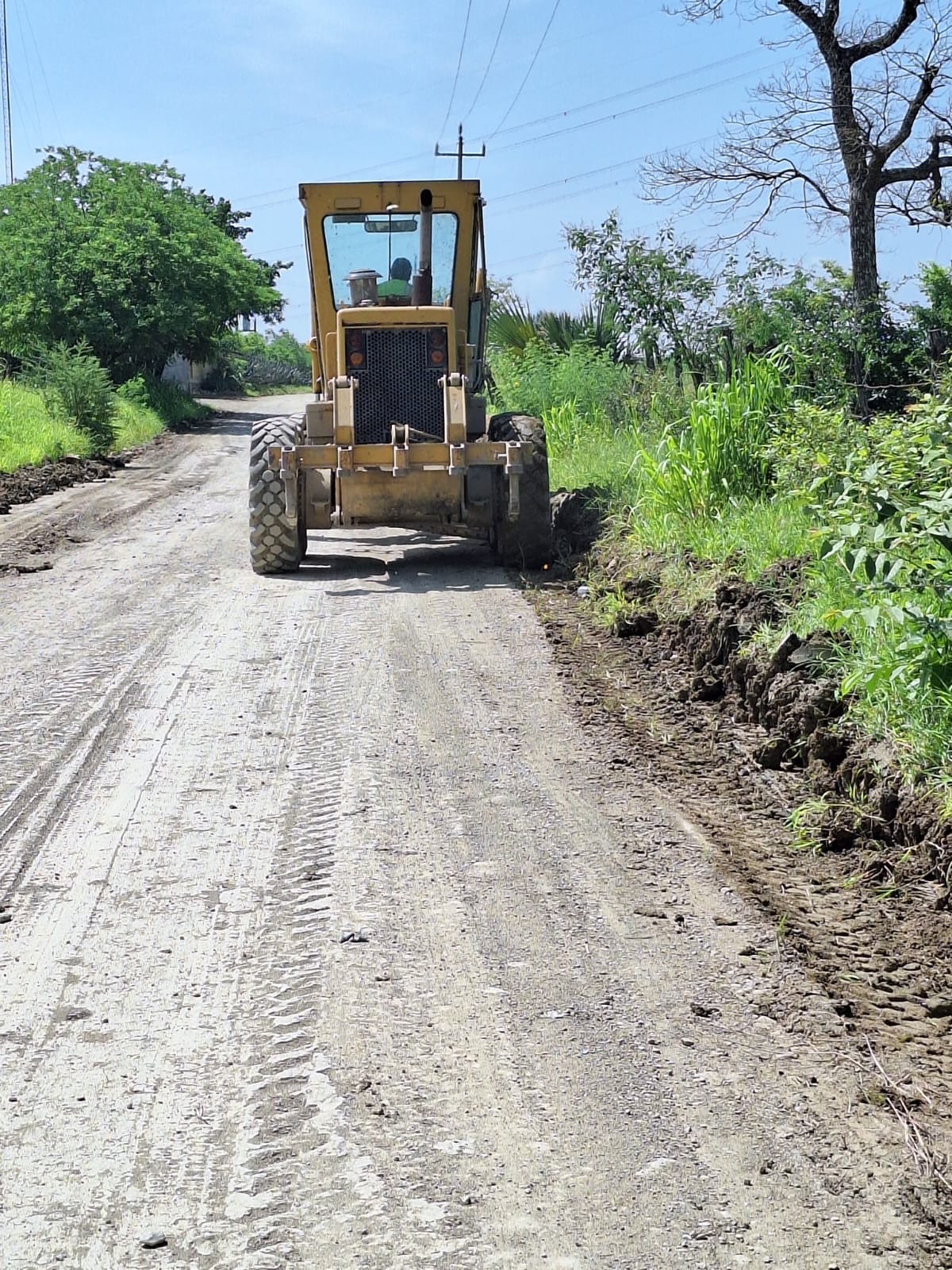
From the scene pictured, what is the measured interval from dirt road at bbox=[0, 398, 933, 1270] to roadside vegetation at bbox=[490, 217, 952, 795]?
116 centimetres

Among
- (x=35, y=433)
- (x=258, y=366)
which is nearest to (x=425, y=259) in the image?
(x=35, y=433)

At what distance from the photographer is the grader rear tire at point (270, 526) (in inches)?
425

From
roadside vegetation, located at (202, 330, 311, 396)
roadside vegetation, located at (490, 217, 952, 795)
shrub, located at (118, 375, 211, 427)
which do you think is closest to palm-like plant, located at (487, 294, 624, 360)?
roadside vegetation, located at (490, 217, 952, 795)

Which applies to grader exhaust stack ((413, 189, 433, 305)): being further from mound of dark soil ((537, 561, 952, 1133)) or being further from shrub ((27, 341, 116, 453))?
shrub ((27, 341, 116, 453))

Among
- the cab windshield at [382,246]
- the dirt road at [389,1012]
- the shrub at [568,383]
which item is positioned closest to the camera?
the dirt road at [389,1012]

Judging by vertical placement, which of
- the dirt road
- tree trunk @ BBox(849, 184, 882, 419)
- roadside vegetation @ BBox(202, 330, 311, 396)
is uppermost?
roadside vegetation @ BBox(202, 330, 311, 396)

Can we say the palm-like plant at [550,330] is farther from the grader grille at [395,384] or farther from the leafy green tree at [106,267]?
the leafy green tree at [106,267]

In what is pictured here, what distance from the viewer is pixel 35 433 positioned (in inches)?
844

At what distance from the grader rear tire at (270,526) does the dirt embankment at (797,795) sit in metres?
3.19

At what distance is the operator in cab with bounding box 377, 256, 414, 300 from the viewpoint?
1234 centimetres

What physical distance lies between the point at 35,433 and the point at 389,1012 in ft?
63.6

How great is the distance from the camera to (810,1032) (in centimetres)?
359

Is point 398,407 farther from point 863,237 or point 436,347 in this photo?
point 863,237

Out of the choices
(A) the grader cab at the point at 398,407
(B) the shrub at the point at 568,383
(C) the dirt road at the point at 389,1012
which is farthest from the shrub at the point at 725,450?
(B) the shrub at the point at 568,383
